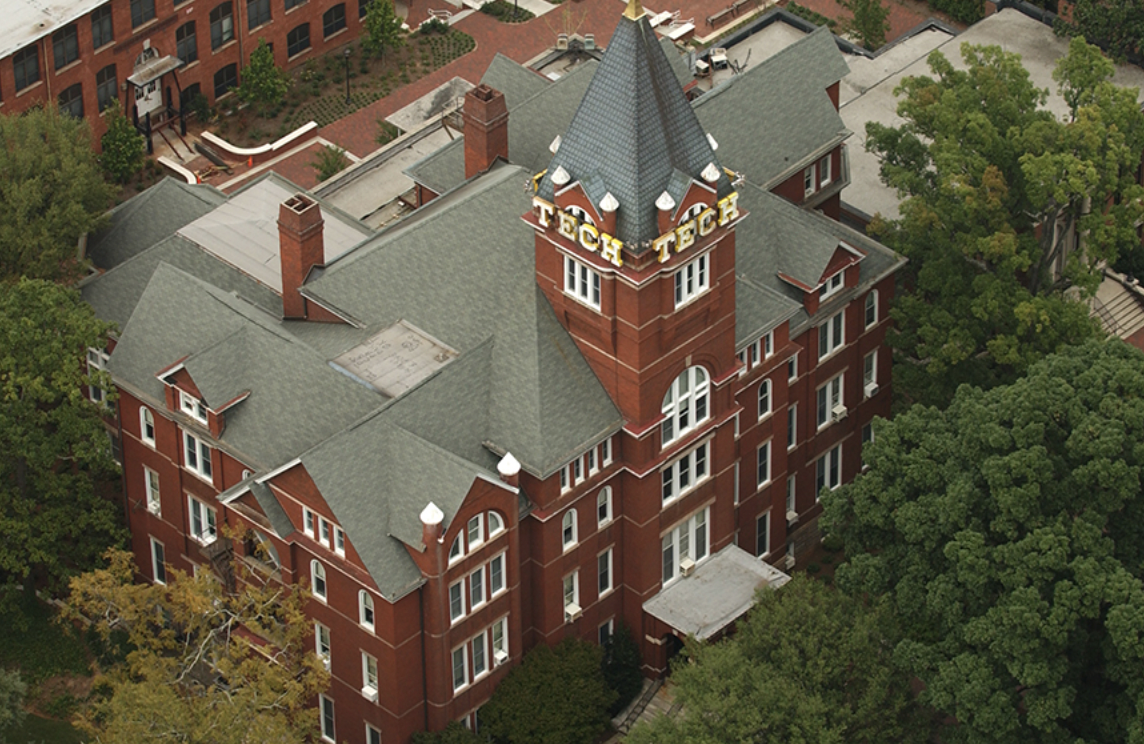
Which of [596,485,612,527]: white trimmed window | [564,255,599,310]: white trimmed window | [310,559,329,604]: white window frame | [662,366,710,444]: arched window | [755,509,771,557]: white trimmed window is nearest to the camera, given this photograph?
[310,559,329,604]: white window frame

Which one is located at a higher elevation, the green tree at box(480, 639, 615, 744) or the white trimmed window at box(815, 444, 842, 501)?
the white trimmed window at box(815, 444, 842, 501)

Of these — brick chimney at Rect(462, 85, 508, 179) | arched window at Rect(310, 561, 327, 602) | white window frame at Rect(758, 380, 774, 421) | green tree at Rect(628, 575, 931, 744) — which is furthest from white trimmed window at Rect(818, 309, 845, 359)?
arched window at Rect(310, 561, 327, 602)

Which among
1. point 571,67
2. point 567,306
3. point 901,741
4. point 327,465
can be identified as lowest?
point 901,741

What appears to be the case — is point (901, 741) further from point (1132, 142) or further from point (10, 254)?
point (10, 254)

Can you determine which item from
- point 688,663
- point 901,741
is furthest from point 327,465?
point 901,741

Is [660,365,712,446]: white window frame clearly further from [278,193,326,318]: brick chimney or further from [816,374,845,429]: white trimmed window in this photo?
[278,193,326,318]: brick chimney

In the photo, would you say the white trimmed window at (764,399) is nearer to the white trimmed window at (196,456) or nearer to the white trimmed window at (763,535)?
the white trimmed window at (763,535)

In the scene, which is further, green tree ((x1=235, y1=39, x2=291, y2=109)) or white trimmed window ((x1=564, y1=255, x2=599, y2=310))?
green tree ((x1=235, y1=39, x2=291, y2=109))

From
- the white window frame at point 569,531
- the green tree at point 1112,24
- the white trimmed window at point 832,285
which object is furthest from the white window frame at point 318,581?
the green tree at point 1112,24
